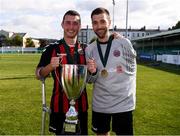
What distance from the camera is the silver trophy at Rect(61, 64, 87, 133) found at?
3734mm

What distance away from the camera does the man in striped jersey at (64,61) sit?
4.01 metres

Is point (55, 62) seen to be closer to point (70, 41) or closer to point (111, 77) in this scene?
point (70, 41)

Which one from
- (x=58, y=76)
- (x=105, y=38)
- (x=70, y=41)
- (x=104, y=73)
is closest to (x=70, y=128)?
(x=58, y=76)

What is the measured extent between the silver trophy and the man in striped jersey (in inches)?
6.7

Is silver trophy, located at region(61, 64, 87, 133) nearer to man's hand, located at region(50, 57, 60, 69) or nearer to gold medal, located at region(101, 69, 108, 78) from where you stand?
man's hand, located at region(50, 57, 60, 69)

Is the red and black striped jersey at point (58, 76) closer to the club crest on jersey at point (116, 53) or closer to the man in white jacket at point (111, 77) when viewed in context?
the man in white jacket at point (111, 77)

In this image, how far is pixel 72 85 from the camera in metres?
3.81

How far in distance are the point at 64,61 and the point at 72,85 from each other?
1.06 ft

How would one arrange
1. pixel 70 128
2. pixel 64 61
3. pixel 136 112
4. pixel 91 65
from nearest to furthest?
pixel 70 128
pixel 91 65
pixel 64 61
pixel 136 112

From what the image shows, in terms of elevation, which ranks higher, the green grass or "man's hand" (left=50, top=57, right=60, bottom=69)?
"man's hand" (left=50, top=57, right=60, bottom=69)

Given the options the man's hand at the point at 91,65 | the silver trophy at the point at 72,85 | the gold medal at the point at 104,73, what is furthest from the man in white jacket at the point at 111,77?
the silver trophy at the point at 72,85

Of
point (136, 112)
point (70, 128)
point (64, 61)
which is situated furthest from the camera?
point (136, 112)

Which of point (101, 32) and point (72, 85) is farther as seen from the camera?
point (101, 32)

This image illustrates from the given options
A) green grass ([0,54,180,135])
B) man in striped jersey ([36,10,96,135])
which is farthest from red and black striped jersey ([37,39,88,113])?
green grass ([0,54,180,135])
